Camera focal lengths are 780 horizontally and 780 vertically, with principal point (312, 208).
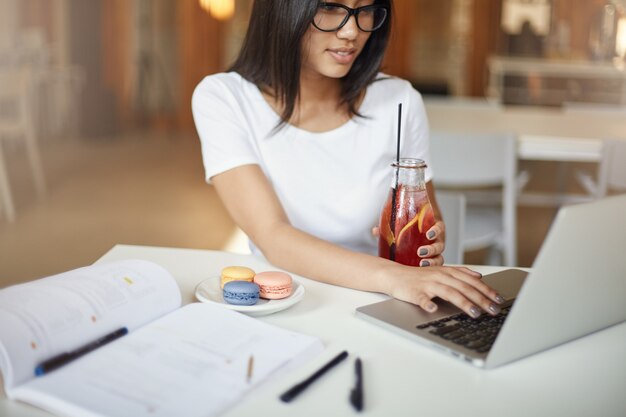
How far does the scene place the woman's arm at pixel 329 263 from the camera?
3.35ft

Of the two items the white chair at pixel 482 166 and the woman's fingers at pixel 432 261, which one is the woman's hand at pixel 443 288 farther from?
the white chair at pixel 482 166

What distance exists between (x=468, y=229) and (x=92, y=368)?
189 centimetres

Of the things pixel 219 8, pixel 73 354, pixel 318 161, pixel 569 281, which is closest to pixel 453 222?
pixel 318 161

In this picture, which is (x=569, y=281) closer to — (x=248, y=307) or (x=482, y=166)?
(x=248, y=307)

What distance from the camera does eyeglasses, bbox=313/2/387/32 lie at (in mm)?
1362

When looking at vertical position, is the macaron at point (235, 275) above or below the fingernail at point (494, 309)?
above

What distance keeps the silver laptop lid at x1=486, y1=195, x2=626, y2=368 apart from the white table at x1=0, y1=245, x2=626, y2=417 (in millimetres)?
28

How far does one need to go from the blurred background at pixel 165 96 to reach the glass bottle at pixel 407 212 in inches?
77.1

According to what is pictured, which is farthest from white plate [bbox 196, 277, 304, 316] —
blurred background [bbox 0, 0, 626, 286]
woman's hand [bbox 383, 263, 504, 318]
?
blurred background [bbox 0, 0, 626, 286]

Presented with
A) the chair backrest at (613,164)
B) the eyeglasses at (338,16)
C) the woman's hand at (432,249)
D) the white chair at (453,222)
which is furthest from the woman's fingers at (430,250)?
the chair backrest at (613,164)

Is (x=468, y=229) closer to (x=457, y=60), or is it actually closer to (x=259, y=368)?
(x=259, y=368)

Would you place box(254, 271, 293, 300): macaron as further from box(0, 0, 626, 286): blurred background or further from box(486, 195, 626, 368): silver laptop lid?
box(0, 0, 626, 286): blurred background

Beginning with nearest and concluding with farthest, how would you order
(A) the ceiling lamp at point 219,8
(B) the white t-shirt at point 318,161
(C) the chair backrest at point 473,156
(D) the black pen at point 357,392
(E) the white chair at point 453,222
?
1. (D) the black pen at point 357,392
2. (B) the white t-shirt at point 318,161
3. (E) the white chair at point 453,222
4. (C) the chair backrest at point 473,156
5. (A) the ceiling lamp at point 219,8

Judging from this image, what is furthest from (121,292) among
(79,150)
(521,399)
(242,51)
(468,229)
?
(79,150)
